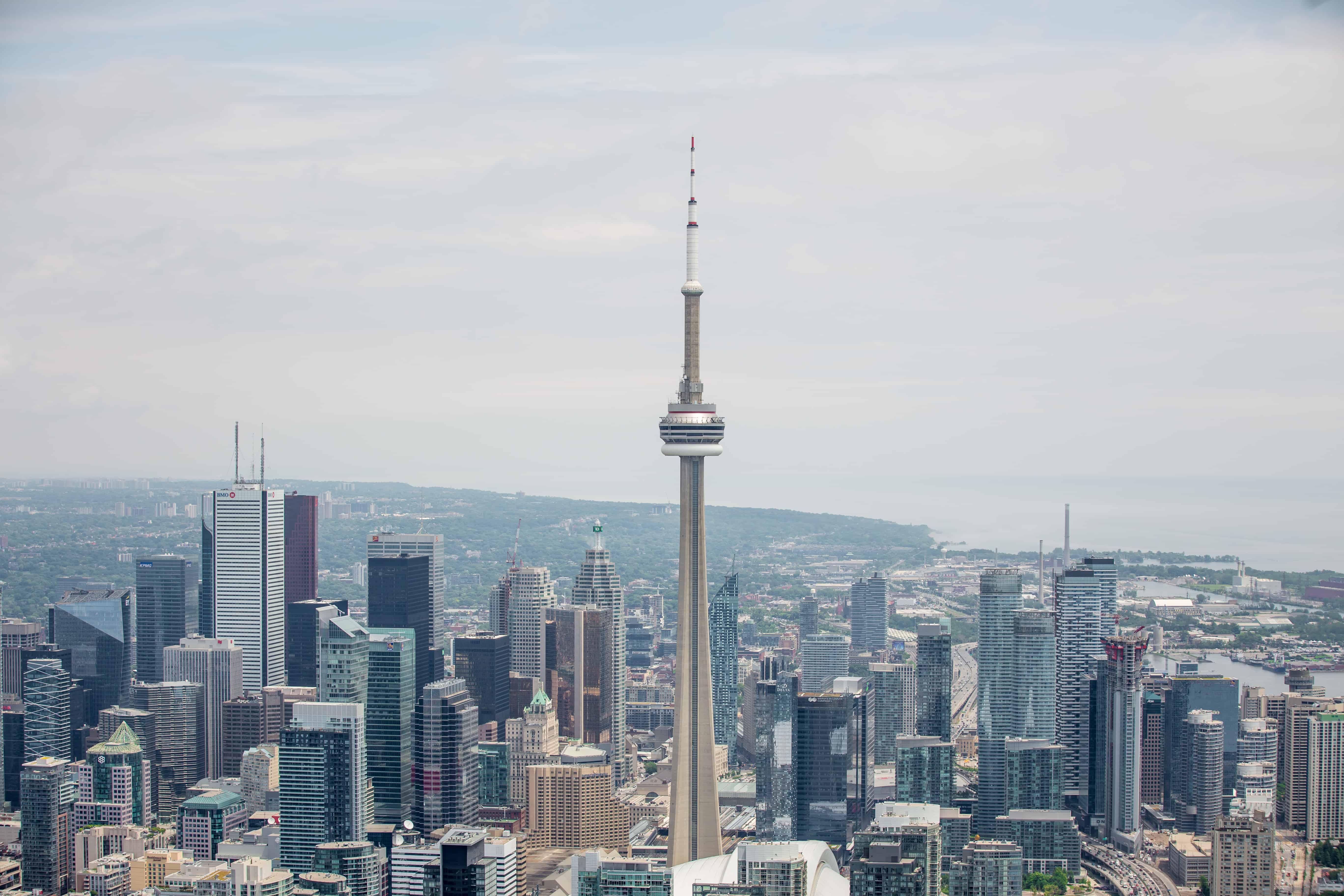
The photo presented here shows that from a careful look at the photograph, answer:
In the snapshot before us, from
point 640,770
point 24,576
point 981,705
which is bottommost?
point 640,770

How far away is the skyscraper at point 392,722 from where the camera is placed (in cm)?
1708

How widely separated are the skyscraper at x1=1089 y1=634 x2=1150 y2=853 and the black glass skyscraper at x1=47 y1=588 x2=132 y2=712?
45.6 ft

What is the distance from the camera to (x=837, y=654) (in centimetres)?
2392

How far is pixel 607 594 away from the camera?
26578mm

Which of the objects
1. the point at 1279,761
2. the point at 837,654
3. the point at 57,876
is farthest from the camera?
the point at 837,654

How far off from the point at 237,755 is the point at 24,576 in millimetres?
4229

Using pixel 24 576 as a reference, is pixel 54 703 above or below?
below

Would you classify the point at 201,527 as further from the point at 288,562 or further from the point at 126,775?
the point at 126,775

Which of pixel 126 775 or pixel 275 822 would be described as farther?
pixel 126 775

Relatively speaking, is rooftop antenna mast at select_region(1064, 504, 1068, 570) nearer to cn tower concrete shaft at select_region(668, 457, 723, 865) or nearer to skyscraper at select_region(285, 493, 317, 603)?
cn tower concrete shaft at select_region(668, 457, 723, 865)

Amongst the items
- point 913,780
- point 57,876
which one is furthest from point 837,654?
point 57,876

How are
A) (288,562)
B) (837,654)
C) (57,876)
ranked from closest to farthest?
(57,876) < (837,654) < (288,562)

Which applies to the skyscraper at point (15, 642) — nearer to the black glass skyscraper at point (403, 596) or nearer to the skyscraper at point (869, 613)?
the black glass skyscraper at point (403, 596)

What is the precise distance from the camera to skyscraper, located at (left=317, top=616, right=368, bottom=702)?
1894 cm
